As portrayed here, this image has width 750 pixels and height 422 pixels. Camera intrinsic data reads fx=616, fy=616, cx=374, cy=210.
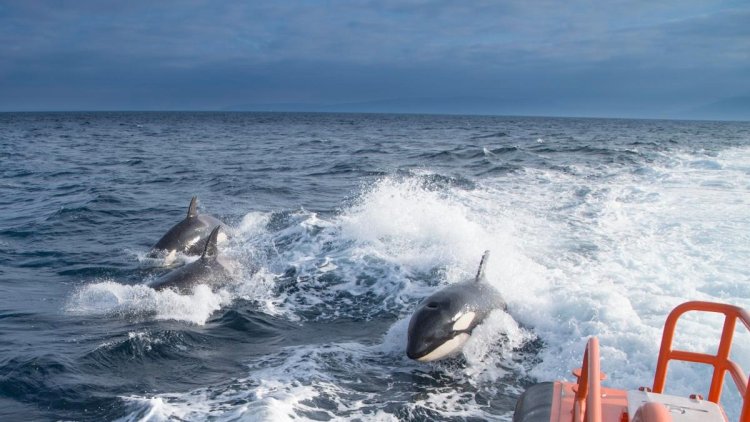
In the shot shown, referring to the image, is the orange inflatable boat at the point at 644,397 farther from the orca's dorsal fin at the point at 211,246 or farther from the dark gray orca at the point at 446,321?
the orca's dorsal fin at the point at 211,246

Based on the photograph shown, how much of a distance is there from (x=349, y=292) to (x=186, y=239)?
4.31m

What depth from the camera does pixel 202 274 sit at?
432 inches

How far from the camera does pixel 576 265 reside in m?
12.8

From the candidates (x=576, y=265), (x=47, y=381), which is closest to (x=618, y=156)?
A: (x=576, y=265)

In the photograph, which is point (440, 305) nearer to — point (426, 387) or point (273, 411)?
point (426, 387)

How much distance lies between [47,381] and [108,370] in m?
0.68

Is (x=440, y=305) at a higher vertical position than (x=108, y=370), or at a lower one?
higher

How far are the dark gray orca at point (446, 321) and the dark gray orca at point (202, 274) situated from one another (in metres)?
4.29

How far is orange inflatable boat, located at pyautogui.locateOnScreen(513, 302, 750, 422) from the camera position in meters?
3.29

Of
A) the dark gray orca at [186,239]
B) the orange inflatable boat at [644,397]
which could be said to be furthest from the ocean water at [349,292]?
the orange inflatable boat at [644,397]

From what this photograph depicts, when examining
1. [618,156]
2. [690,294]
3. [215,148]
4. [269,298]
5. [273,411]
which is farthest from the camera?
[215,148]

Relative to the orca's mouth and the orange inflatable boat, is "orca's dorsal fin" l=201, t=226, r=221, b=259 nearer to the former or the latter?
the orca's mouth

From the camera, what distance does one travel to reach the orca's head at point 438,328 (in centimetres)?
803

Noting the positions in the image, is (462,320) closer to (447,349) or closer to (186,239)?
(447,349)
